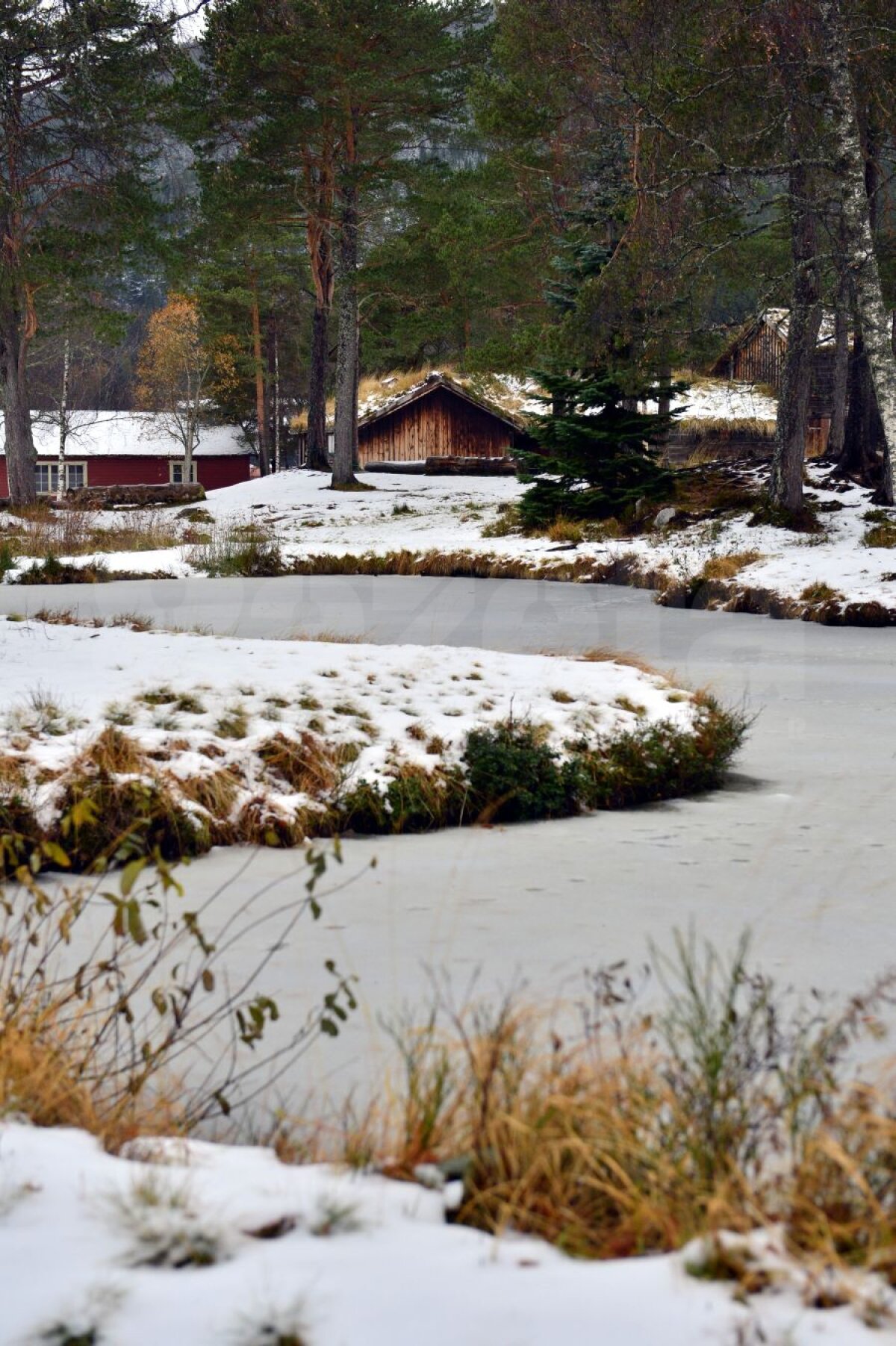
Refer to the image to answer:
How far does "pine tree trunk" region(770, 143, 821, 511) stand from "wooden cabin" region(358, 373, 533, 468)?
20.5 m

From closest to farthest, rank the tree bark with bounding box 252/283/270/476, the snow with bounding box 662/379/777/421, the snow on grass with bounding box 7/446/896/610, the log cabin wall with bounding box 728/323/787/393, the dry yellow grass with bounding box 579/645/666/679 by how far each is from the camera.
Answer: the dry yellow grass with bounding box 579/645/666/679 → the snow on grass with bounding box 7/446/896/610 → the snow with bounding box 662/379/777/421 → the log cabin wall with bounding box 728/323/787/393 → the tree bark with bounding box 252/283/270/476

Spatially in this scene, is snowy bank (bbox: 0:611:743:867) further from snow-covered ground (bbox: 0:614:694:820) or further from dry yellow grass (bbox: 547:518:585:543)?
dry yellow grass (bbox: 547:518:585:543)

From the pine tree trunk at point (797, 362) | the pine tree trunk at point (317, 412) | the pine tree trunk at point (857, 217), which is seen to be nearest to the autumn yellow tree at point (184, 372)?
the pine tree trunk at point (317, 412)

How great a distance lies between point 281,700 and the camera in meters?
6.79

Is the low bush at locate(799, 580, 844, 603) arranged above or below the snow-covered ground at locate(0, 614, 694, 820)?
above

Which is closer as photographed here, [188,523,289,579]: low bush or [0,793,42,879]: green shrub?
[0,793,42,879]: green shrub

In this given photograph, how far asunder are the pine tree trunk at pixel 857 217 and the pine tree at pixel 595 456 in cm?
527

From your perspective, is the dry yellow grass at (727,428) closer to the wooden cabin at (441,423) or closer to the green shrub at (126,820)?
the wooden cabin at (441,423)

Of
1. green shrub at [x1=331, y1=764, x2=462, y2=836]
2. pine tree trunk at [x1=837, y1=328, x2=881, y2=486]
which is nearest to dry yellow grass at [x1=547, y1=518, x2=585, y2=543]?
pine tree trunk at [x1=837, y1=328, x2=881, y2=486]

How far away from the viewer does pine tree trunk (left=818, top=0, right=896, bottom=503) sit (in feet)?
51.3

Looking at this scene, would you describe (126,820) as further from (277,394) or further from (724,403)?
(277,394)

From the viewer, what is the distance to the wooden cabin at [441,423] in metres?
39.4

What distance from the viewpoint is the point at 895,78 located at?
16922mm

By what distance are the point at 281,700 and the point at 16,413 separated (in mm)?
27620
